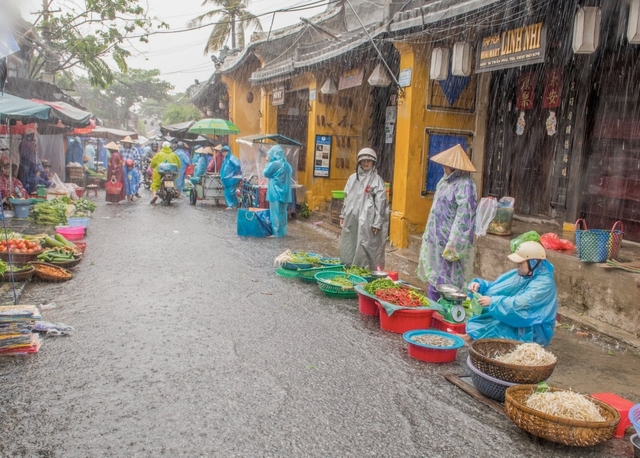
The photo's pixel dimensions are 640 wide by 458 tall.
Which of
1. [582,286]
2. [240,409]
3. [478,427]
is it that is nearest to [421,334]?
[478,427]

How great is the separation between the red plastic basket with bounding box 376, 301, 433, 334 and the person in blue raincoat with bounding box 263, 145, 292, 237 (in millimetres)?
6682

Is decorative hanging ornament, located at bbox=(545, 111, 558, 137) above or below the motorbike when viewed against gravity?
Answer: above

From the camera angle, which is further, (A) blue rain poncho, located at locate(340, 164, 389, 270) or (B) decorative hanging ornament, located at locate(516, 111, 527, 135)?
(B) decorative hanging ornament, located at locate(516, 111, 527, 135)

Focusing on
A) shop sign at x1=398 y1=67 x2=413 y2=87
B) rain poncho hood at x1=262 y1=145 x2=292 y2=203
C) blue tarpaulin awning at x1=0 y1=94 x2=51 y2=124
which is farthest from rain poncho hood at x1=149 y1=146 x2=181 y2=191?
shop sign at x1=398 y1=67 x2=413 y2=87

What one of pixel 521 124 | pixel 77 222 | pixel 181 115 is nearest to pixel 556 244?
pixel 521 124

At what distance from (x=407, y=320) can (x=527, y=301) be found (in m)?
1.65

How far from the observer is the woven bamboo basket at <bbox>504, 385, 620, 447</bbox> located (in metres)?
3.71

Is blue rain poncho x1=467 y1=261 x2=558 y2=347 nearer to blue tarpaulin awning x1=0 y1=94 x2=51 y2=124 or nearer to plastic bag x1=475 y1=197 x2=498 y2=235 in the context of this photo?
plastic bag x1=475 y1=197 x2=498 y2=235

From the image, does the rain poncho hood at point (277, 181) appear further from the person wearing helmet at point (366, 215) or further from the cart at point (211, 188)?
the cart at point (211, 188)

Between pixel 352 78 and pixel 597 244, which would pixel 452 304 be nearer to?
pixel 597 244

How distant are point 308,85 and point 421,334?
12427 mm

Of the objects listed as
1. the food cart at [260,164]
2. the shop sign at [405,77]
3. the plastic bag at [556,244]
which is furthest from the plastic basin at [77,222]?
the plastic bag at [556,244]

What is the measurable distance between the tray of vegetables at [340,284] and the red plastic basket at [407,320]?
48.0 inches

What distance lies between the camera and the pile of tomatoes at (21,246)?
8.07 m
